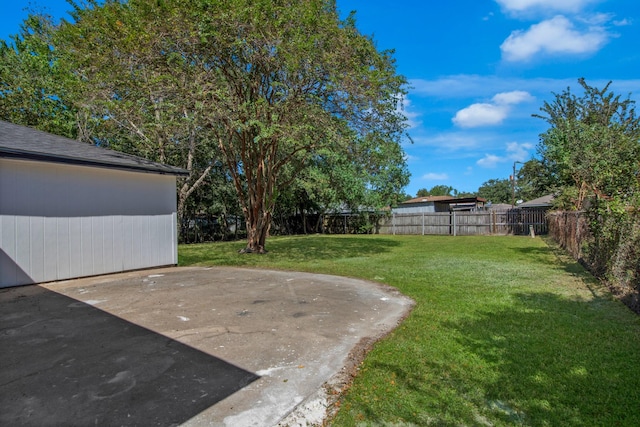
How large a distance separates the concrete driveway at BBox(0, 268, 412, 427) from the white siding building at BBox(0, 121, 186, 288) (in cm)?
87

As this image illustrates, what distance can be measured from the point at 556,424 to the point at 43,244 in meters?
8.07

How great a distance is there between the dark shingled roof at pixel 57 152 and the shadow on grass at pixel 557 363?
7.23 m

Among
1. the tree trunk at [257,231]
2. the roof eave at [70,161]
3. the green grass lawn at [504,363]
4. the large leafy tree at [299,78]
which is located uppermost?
the large leafy tree at [299,78]

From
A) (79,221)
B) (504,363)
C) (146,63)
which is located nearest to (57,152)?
(79,221)

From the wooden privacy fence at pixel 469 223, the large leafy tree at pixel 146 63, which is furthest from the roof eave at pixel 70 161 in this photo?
the wooden privacy fence at pixel 469 223

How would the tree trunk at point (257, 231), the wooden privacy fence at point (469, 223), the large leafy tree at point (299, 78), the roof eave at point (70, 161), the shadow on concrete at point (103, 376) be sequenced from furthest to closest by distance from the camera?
the wooden privacy fence at point (469, 223), the tree trunk at point (257, 231), the large leafy tree at point (299, 78), the roof eave at point (70, 161), the shadow on concrete at point (103, 376)

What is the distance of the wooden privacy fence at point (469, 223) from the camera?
19.5 metres

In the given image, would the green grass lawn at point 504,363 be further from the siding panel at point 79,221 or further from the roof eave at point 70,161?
the roof eave at point 70,161

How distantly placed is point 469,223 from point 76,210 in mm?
20199

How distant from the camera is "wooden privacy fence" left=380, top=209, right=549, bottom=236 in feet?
64.0

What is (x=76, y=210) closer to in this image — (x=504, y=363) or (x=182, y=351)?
(x=182, y=351)

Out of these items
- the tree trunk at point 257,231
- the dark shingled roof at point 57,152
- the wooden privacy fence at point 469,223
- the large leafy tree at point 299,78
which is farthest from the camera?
the wooden privacy fence at point 469,223

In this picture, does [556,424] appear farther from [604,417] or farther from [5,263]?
[5,263]

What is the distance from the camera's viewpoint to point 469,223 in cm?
2127
